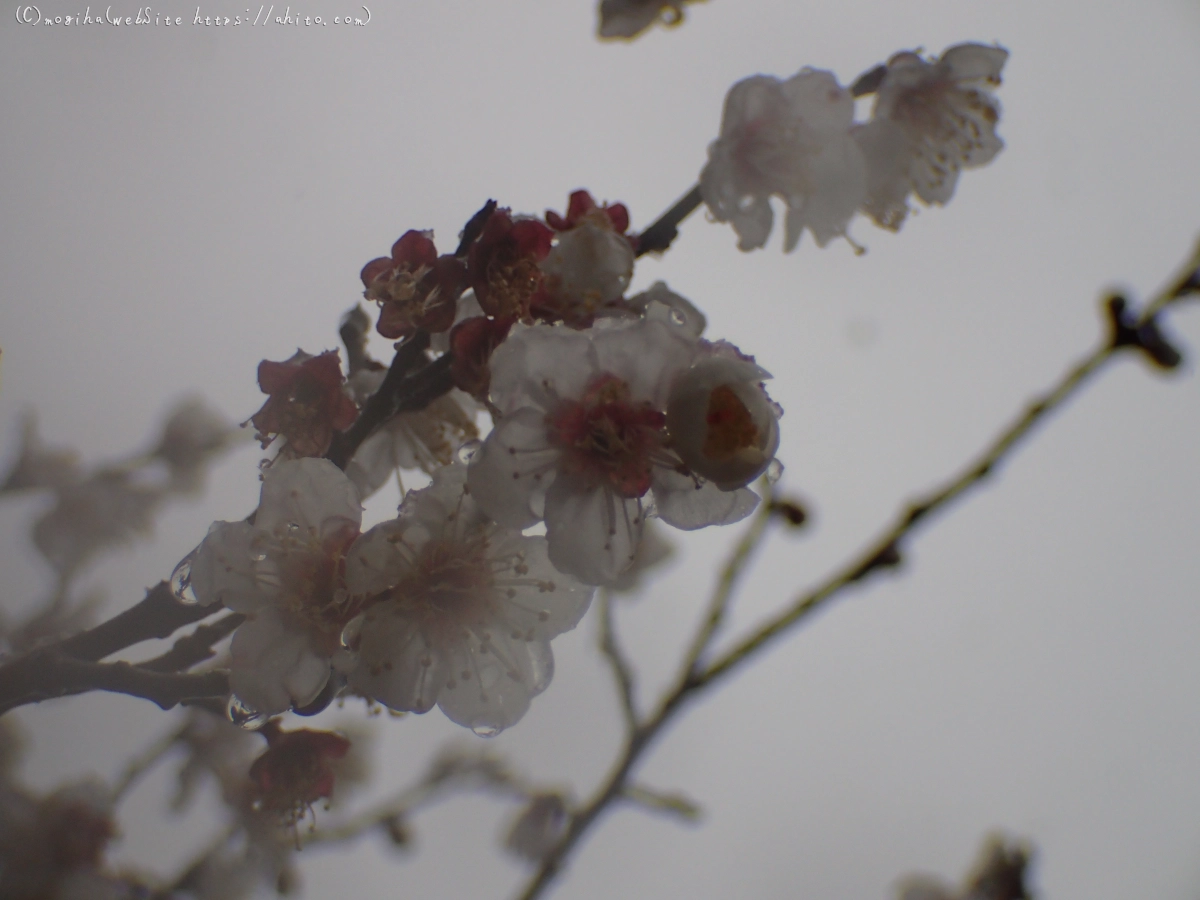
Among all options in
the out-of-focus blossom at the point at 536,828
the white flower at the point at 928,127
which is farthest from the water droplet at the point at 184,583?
the out-of-focus blossom at the point at 536,828

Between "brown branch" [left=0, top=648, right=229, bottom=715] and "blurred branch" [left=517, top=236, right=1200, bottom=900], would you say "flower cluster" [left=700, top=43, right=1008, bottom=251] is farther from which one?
"brown branch" [left=0, top=648, right=229, bottom=715]

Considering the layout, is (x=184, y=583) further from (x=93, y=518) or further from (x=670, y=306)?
(x=93, y=518)

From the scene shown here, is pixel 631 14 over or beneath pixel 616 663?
over

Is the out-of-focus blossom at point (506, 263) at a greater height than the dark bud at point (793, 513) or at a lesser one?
greater

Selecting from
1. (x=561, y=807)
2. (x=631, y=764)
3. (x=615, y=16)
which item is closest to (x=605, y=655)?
(x=631, y=764)

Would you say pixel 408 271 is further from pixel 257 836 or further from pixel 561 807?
pixel 561 807

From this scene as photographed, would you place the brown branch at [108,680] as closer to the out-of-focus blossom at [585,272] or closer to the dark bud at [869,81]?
the out-of-focus blossom at [585,272]

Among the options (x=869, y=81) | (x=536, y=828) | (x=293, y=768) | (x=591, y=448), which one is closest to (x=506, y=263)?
(x=591, y=448)
